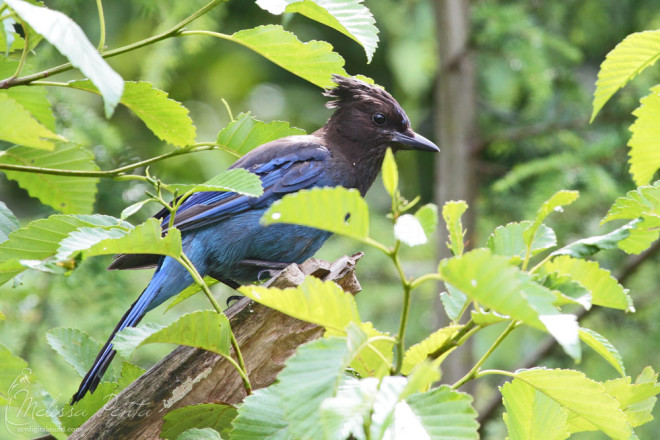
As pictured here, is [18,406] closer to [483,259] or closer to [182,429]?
[182,429]

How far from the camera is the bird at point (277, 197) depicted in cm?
314

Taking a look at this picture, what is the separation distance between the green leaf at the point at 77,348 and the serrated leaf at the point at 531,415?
1.15 m

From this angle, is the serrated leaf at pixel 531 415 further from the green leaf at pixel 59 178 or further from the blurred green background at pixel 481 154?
the blurred green background at pixel 481 154

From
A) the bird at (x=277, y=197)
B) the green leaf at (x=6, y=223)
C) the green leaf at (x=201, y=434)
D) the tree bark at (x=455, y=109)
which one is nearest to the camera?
the green leaf at (x=201, y=434)

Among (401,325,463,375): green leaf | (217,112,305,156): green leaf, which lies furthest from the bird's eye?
(401,325,463,375): green leaf

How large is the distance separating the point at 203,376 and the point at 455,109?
11.3ft

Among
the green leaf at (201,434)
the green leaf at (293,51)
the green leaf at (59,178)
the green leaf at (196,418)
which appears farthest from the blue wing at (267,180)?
the green leaf at (201,434)

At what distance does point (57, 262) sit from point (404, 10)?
16.9 feet

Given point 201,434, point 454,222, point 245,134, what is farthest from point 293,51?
point 201,434

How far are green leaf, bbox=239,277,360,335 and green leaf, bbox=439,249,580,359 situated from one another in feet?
0.65

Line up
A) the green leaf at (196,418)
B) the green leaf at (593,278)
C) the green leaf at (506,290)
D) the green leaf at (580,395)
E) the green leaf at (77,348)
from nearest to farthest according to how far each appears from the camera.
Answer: the green leaf at (506,290) < the green leaf at (593,278) < the green leaf at (580,395) < the green leaf at (196,418) < the green leaf at (77,348)

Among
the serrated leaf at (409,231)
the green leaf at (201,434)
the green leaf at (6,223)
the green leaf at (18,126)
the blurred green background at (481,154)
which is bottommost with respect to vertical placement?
the blurred green background at (481,154)

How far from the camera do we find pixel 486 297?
4.03 feet

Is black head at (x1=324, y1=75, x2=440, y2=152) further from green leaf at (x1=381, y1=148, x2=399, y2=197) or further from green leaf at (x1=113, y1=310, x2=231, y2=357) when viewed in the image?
green leaf at (x1=381, y1=148, x2=399, y2=197)
